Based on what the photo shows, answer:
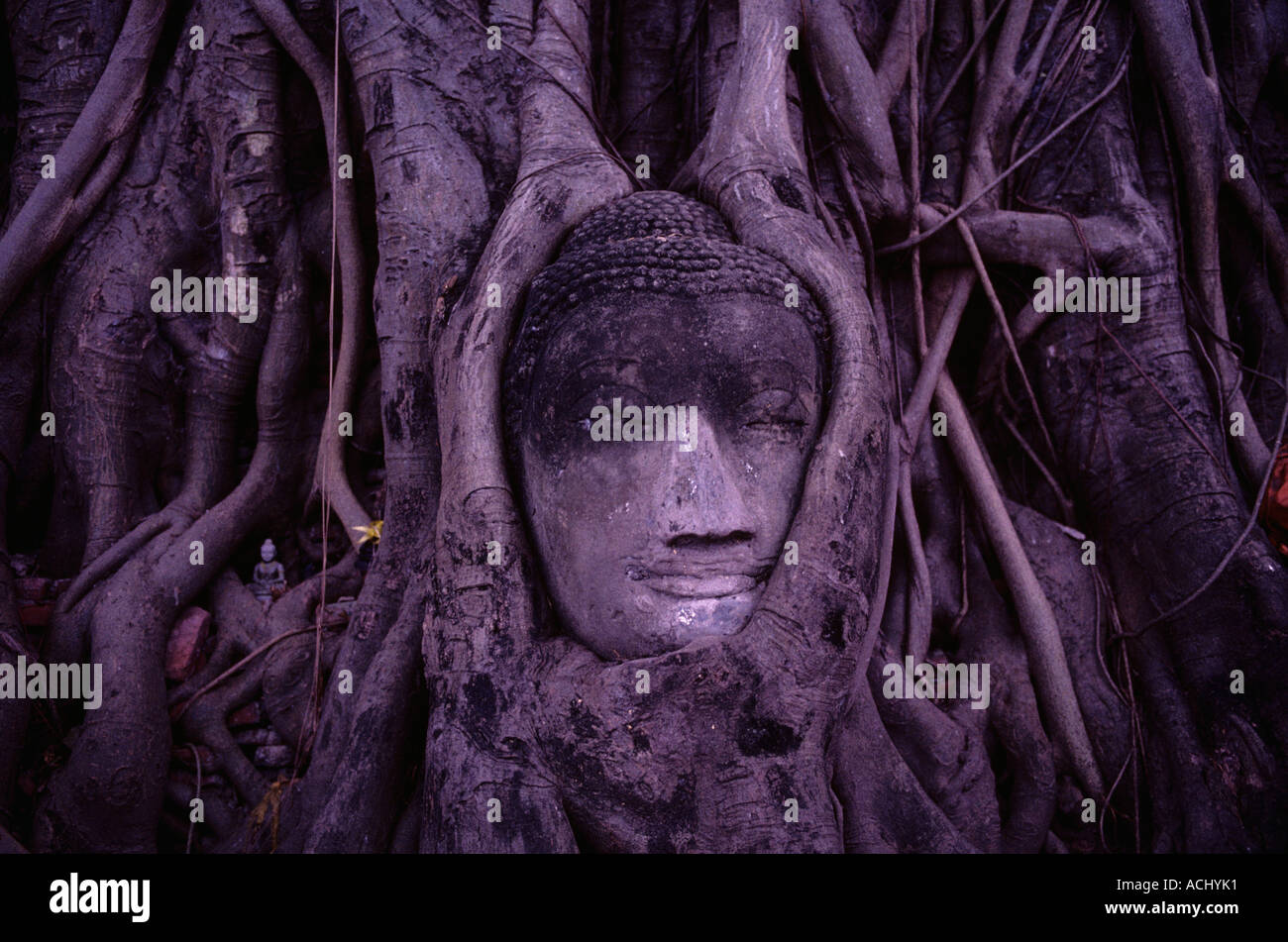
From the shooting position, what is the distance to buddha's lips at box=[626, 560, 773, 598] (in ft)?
6.90

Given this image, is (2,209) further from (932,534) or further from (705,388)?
(932,534)

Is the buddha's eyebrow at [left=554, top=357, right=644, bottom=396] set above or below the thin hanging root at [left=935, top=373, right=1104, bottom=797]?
above

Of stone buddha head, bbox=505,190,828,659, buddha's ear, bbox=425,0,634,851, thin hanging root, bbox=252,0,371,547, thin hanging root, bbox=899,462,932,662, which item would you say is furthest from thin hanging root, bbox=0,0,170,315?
thin hanging root, bbox=899,462,932,662

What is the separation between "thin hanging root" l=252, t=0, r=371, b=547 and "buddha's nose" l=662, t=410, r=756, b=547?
1427 mm

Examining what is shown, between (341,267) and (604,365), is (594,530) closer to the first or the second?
(604,365)

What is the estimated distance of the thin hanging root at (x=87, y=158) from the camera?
308 centimetres

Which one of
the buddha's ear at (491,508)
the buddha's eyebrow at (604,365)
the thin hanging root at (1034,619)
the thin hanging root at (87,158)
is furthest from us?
the thin hanging root at (87,158)

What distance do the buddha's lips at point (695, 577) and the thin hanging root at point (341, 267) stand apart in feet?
4.52

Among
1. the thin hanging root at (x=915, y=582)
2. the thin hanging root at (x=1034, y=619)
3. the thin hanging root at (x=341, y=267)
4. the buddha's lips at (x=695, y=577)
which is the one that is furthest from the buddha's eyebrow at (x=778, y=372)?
the thin hanging root at (x=341, y=267)

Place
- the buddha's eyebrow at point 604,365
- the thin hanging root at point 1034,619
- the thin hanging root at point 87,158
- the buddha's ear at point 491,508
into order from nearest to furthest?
the buddha's ear at point 491,508
the buddha's eyebrow at point 604,365
the thin hanging root at point 1034,619
the thin hanging root at point 87,158

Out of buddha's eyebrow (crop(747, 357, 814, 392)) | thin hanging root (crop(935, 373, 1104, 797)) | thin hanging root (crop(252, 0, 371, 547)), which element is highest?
thin hanging root (crop(252, 0, 371, 547))

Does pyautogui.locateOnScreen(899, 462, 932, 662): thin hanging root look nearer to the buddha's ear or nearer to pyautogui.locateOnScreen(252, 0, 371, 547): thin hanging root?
the buddha's ear

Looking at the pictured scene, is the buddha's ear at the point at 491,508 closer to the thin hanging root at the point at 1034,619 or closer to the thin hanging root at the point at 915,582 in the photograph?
the thin hanging root at the point at 915,582

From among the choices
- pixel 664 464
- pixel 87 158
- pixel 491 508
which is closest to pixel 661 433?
pixel 664 464
